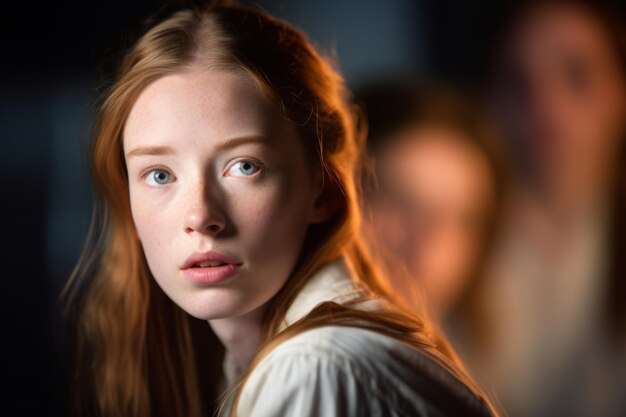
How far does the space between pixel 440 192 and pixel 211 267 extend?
1016 mm

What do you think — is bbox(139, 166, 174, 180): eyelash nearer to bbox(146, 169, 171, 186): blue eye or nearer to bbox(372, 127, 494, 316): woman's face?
bbox(146, 169, 171, 186): blue eye

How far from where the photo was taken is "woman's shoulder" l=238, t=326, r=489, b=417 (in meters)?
0.67

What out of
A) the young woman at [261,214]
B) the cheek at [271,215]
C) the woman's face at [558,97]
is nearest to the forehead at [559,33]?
the woman's face at [558,97]

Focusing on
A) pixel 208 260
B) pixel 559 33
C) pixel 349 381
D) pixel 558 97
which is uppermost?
pixel 559 33

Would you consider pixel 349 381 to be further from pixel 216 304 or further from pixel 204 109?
pixel 204 109

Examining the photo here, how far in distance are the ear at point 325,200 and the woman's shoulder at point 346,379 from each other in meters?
0.15

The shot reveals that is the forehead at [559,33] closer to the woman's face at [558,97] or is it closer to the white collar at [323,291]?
the woman's face at [558,97]

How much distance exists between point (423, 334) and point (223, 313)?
0.20 meters

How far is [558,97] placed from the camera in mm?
1780

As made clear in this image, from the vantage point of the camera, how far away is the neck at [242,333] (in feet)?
2.77

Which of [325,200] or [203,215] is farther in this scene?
[325,200]

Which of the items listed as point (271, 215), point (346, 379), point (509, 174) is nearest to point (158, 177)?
point (271, 215)

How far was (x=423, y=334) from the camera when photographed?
81cm

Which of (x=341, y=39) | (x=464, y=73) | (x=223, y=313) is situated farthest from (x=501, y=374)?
(x=223, y=313)
